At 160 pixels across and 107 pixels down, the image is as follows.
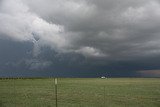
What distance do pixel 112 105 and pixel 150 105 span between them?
12.5 feet

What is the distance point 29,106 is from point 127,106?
8.96 meters

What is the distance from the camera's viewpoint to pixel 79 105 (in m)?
28.1

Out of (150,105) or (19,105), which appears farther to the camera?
(150,105)

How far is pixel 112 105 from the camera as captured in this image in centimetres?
2833

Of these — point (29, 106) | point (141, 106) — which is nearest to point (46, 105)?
point (29, 106)

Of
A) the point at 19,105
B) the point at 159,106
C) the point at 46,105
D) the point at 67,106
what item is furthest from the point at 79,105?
the point at 159,106

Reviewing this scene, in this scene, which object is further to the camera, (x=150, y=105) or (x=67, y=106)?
(x=150, y=105)

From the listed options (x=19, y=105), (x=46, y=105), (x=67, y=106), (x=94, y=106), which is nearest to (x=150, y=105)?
(x=94, y=106)

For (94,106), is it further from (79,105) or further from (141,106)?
(141,106)

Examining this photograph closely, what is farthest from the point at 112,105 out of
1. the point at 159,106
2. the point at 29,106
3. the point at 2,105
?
the point at 2,105

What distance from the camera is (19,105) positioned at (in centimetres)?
2717

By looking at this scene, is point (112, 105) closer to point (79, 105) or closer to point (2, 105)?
point (79, 105)

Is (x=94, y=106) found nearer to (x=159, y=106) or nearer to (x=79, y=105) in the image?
(x=79, y=105)

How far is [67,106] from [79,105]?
1288 millimetres
